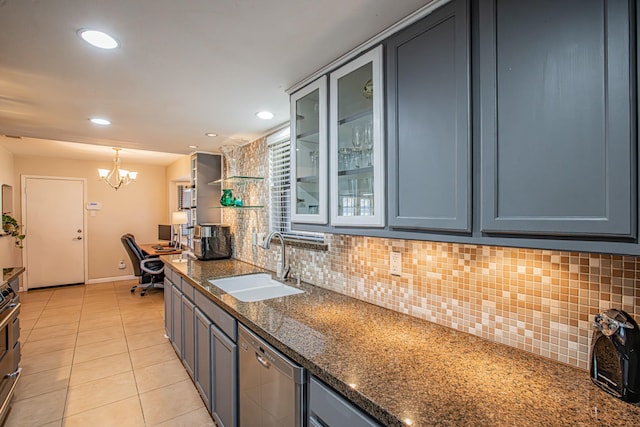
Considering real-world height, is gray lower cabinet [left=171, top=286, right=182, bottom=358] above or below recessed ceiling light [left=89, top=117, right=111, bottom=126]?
below

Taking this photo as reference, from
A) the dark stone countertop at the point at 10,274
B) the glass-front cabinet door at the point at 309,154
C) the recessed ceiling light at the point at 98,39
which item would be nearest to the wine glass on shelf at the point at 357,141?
the glass-front cabinet door at the point at 309,154

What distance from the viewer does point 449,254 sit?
4.55 feet

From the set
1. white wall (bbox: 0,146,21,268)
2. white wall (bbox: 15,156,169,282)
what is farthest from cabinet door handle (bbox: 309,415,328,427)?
white wall (bbox: 15,156,169,282)

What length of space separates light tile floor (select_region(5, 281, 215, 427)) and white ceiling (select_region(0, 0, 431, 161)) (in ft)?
7.36

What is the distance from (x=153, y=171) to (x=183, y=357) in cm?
521

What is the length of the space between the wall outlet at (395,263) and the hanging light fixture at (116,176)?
5.07 meters

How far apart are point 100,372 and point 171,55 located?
2845 millimetres

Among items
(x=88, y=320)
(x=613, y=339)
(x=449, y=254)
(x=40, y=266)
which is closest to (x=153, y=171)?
(x=40, y=266)

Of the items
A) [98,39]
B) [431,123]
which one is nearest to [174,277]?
[98,39]

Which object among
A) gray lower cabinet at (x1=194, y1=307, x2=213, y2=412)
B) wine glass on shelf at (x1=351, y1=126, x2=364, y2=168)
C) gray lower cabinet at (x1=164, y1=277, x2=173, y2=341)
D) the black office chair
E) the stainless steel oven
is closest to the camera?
wine glass on shelf at (x1=351, y1=126, x2=364, y2=168)

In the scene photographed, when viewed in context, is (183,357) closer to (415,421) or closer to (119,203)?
(415,421)

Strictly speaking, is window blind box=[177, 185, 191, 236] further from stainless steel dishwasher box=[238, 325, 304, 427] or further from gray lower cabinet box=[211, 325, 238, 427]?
stainless steel dishwasher box=[238, 325, 304, 427]

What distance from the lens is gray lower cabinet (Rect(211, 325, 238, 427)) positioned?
1.75 metres

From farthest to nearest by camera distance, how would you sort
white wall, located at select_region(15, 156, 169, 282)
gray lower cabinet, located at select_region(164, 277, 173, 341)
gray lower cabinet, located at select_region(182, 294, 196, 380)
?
white wall, located at select_region(15, 156, 169, 282) < gray lower cabinet, located at select_region(164, 277, 173, 341) < gray lower cabinet, located at select_region(182, 294, 196, 380)
